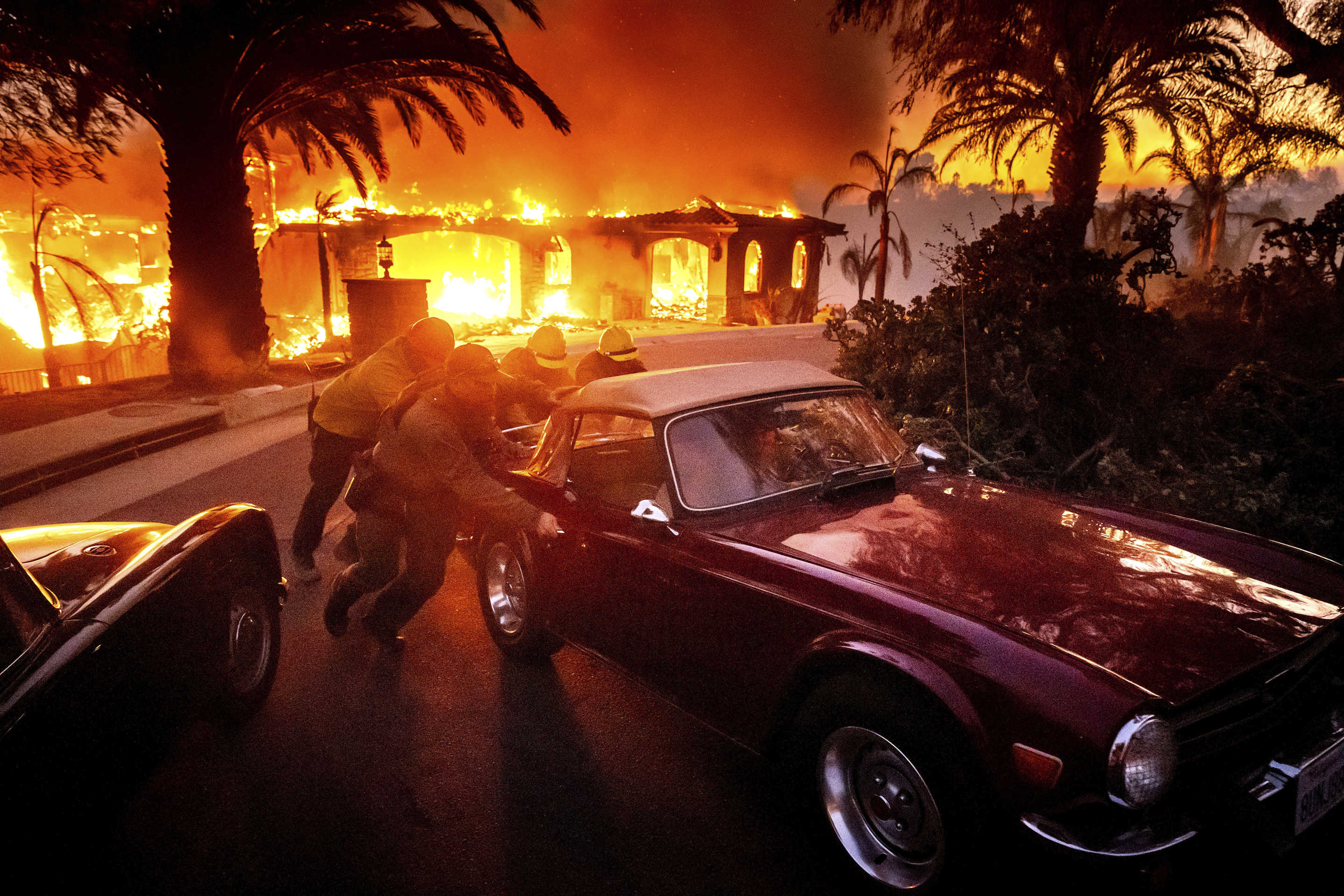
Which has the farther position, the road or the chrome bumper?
the road

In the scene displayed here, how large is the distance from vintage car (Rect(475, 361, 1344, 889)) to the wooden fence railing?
2017 cm

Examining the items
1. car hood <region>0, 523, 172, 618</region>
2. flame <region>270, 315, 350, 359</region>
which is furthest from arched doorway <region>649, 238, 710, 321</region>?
car hood <region>0, 523, 172, 618</region>

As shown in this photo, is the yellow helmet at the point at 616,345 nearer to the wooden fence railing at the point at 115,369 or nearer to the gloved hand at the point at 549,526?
the gloved hand at the point at 549,526

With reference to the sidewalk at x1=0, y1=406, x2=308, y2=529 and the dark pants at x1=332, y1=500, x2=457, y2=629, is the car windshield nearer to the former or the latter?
the dark pants at x1=332, y1=500, x2=457, y2=629

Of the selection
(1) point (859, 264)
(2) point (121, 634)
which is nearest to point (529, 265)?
(1) point (859, 264)

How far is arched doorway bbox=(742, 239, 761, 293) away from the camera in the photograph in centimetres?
2951

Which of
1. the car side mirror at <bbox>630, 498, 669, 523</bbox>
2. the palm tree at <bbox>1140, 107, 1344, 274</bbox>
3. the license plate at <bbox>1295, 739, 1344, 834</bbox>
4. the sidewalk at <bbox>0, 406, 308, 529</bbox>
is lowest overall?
the sidewalk at <bbox>0, 406, 308, 529</bbox>

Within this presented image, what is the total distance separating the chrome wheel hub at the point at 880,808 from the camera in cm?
233

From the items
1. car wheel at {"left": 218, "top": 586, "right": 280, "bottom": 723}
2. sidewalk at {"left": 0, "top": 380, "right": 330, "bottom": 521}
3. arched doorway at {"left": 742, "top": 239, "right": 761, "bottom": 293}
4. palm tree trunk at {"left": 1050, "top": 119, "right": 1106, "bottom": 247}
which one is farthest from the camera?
arched doorway at {"left": 742, "top": 239, "right": 761, "bottom": 293}

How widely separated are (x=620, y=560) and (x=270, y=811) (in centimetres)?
163

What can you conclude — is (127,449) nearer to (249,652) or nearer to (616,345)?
(616,345)

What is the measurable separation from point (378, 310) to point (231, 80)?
5.47m

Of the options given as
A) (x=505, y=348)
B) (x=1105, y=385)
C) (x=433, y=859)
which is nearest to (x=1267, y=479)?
(x=1105, y=385)

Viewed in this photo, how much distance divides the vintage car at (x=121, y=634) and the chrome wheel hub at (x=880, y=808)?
221cm
